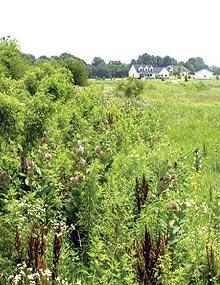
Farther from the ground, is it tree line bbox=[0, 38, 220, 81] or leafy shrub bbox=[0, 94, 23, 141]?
tree line bbox=[0, 38, 220, 81]

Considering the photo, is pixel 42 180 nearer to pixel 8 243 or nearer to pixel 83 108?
pixel 8 243

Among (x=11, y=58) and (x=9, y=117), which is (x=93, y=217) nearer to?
(x=9, y=117)

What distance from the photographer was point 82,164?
6.36 metres

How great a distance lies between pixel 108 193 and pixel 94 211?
497mm

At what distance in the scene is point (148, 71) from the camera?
13562 centimetres

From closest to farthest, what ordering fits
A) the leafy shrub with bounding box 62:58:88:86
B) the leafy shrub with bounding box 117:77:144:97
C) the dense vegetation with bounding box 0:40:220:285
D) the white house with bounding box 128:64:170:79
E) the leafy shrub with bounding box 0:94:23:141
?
the dense vegetation with bounding box 0:40:220:285 → the leafy shrub with bounding box 0:94:23:141 → the leafy shrub with bounding box 117:77:144:97 → the leafy shrub with bounding box 62:58:88:86 → the white house with bounding box 128:64:170:79

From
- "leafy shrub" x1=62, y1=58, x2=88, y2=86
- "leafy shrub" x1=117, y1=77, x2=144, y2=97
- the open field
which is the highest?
"leafy shrub" x1=62, y1=58, x2=88, y2=86

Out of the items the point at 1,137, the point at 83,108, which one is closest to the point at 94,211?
the point at 1,137

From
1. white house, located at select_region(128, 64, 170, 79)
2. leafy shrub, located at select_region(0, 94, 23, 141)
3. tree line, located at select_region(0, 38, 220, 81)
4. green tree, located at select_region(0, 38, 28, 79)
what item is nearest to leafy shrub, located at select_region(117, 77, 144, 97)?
tree line, located at select_region(0, 38, 220, 81)

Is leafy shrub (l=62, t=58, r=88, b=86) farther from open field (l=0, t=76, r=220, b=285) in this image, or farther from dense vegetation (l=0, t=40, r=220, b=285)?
open field (l=0, t=76, r=220, b=285)

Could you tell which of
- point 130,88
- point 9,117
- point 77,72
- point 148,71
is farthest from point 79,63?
point 148,71

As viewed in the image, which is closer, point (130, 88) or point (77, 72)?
point (130, 88)

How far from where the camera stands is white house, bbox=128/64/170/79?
132 m

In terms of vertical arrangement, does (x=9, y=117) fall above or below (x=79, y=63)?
→ below
